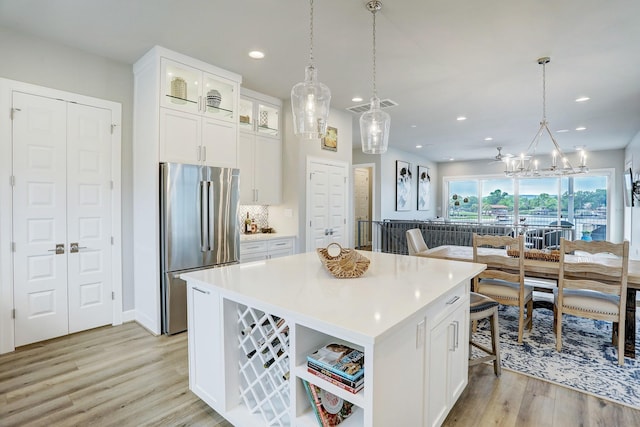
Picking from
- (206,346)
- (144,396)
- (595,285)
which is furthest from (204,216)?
(595,285)

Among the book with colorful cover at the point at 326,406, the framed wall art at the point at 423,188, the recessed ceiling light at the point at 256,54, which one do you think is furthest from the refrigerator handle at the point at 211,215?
the framed wall art at the point at 423,188

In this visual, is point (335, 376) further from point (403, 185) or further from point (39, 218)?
point (403, 185)

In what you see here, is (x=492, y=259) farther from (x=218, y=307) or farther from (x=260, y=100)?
(x=260, y=100)

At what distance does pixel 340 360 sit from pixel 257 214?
369 cm

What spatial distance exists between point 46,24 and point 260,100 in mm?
2269

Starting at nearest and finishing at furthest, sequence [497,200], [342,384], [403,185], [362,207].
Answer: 1. [342,384]
2. [403,185]
3. [362,207]
4. [497,200]

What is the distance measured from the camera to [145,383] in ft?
7.79

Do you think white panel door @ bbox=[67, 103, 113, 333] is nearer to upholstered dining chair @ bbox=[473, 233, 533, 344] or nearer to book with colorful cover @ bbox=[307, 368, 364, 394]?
book with colorful cover @ bbox=[307, 368, 364, 394]

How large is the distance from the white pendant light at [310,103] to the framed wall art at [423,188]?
27.9ft

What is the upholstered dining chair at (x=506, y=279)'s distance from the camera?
3016 mm

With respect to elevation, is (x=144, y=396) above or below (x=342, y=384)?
below

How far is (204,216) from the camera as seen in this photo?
346 centimetres

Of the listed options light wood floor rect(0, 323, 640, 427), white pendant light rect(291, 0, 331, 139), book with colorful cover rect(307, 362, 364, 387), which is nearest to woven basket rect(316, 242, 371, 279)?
book with colorful cover rect(307, 362, 364, 387)

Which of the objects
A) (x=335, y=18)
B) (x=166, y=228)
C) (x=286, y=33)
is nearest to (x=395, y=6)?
(x=335, y=18)
